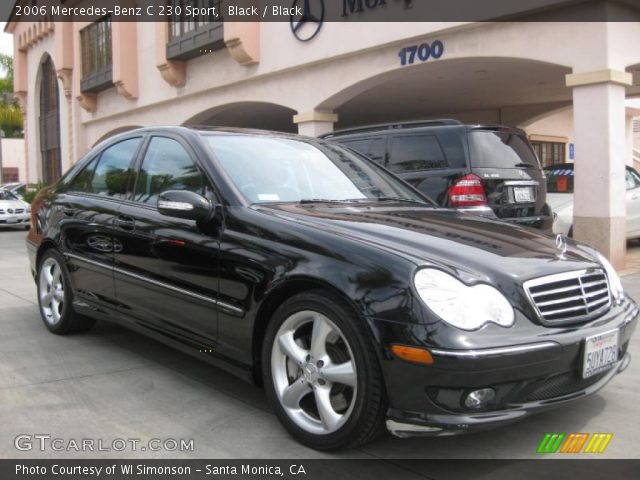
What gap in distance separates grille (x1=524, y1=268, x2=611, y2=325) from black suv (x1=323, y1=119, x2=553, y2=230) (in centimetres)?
386

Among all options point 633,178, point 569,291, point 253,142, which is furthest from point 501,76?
point 569,291

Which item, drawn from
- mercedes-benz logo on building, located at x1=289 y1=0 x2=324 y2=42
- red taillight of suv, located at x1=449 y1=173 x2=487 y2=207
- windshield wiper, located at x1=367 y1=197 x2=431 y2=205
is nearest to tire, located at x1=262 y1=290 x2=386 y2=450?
windshield wiper, located at x1=367 y1=197 x2=431 y2=205

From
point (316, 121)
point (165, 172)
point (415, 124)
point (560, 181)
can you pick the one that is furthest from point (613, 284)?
point (316, 121)

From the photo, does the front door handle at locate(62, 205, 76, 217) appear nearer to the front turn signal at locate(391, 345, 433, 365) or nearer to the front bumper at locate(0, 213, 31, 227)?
the front turn signal at locate(391, 345, 433, 365)

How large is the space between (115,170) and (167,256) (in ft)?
3.97

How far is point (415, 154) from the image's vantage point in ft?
25.6

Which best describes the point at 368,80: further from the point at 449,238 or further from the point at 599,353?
the point at 599,353

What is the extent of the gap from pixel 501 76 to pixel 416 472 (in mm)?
11346

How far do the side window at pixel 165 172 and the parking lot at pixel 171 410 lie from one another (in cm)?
117

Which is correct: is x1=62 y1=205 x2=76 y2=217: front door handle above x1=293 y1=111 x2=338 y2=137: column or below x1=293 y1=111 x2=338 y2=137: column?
below

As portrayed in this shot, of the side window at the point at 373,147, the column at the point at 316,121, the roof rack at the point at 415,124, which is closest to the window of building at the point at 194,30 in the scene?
the column at the point at 316,121

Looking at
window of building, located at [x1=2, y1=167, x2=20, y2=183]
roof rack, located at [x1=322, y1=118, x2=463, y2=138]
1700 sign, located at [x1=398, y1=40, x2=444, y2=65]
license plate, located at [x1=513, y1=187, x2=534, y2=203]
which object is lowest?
license plate, located at [x1=513, y1=187, x2=534, y2=203]

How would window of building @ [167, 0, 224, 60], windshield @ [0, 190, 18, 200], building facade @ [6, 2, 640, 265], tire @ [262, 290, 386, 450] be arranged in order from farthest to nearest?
windshield @ [0, 190, 18, 200] < window of building @ [167, 0, 224, 60] < building facade @ [6, 2, 640, 265] < tire @ [262, 290, 386, 450]
